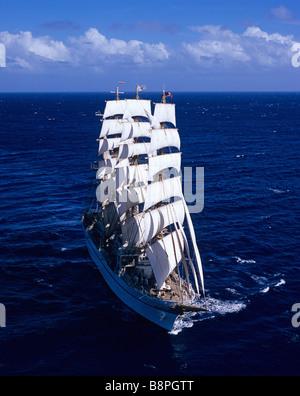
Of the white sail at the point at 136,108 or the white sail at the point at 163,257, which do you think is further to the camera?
the white sail at the point at 136,108

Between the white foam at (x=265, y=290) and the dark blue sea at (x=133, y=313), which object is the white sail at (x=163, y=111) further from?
the white foam at (x=265, y=290)

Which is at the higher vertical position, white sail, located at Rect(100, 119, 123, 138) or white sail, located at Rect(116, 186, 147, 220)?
white sail, located at Rect(100, 119, 123, 138)

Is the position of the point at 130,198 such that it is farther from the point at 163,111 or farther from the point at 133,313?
the point at 133,313

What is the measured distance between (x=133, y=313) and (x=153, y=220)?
12.5 metres

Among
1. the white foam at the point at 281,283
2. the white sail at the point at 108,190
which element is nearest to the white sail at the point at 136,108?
the white sail at the point at 108,190

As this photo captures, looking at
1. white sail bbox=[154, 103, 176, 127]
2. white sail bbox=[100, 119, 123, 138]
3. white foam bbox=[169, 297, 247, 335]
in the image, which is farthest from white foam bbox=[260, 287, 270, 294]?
white sail bbox=[100, 119, 123, 138]

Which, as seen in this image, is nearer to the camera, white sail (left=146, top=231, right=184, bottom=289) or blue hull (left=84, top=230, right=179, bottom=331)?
blue hull (left=84, top=230, right=179, bottom=331)

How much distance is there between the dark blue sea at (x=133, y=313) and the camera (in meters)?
39.9

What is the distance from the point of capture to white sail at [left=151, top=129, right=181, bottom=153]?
51219mm

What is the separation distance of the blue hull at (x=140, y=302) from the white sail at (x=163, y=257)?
2.68m

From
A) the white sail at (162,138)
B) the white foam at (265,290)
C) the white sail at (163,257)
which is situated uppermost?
the white sail at (162,138)

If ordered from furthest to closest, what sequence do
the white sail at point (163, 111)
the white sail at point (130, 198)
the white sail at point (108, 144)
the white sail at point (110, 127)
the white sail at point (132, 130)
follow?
1. the white sail at point (108, 144)
2. the white sail at point (110, 127)
3. the white sail at point (132, 130)
4. the white sail at point (130, 198)
5. the white sail at point (163, 111)

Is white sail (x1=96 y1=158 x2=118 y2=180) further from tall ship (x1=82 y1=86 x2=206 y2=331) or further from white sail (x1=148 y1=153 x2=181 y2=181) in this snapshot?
white sail (x1=148 y1=153 x2=181 y2=181)
